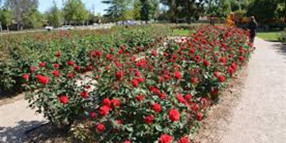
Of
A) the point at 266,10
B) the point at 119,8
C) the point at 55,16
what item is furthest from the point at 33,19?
the point at 266,10

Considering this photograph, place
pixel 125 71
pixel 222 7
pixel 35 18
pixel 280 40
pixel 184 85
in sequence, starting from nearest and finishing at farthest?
1. pixel 125 71
2. pixel 184 85
3. pixel 280 40
4. pixel 222 7
5. pixel 35 18

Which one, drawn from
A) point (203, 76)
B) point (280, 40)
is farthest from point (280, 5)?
point (203, 76)

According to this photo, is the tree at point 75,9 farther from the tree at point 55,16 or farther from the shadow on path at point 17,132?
the shadow on path at point 17,132

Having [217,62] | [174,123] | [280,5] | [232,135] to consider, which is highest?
[280,5]

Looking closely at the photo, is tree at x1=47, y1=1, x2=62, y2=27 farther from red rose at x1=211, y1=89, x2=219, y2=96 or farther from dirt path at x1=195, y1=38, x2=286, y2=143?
red rose at x1=211, y1=89, x2=219, y2=96

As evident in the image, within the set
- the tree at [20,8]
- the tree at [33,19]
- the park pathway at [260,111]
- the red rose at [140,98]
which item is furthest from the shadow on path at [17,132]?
the tree at [20,8]

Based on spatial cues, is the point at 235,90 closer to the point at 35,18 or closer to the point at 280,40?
the point at 280,40

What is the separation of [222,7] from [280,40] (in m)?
24.4

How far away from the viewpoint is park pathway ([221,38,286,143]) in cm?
484

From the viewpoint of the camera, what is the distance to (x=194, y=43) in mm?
6887

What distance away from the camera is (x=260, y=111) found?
600cm

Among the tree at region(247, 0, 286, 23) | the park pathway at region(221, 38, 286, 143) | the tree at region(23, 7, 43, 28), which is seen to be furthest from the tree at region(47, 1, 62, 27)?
the park pathway at region(221, 38, 286, 143)

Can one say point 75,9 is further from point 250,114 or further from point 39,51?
point 250,114

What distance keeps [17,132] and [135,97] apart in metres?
2.72
